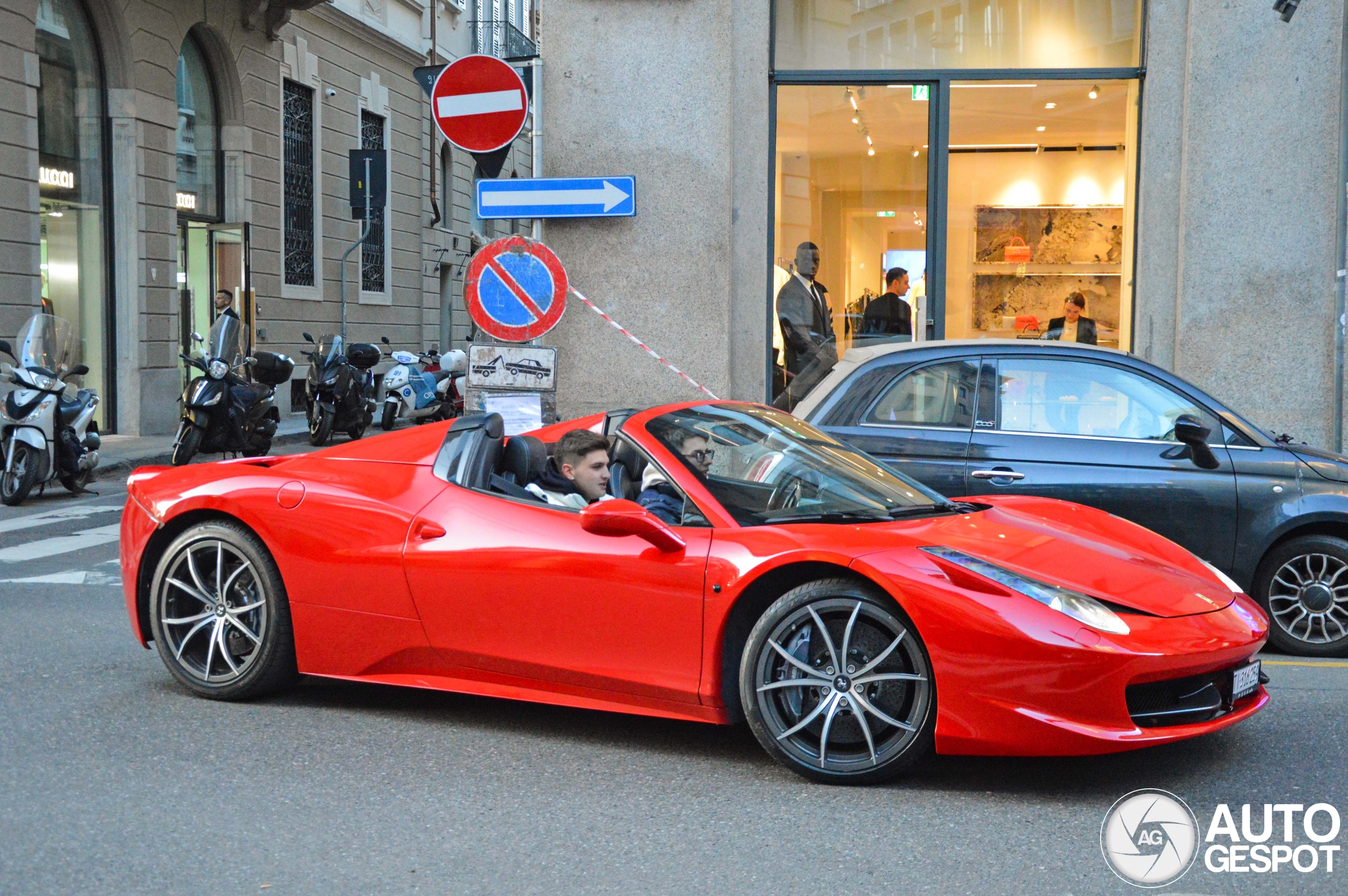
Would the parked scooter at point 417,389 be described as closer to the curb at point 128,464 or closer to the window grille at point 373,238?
the curb at point 128,464

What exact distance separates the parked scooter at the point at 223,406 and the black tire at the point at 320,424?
3212 mm

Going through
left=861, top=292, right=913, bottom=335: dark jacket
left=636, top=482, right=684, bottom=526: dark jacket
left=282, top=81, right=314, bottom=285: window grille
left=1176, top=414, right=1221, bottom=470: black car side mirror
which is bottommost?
left=636, top=482, right=684, bottom=526: dark jacket

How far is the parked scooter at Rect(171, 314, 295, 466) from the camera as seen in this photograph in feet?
43.2

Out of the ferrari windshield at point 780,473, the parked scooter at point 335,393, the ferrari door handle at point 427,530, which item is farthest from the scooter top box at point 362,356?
the ferrari windshield at point 780,473

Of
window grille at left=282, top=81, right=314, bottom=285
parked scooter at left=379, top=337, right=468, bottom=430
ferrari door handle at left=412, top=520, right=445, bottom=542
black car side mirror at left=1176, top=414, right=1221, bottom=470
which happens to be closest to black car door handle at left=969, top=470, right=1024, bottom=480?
black car side mirror at left=1176, top=414, right=1221, bottom=470

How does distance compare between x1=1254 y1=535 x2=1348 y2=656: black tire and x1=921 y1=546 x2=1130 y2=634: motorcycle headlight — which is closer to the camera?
x1=921 y1=546 x2=1130 y2=634: motorcycle headlight

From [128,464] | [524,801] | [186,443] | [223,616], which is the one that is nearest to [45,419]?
[186,443]

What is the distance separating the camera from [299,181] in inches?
901

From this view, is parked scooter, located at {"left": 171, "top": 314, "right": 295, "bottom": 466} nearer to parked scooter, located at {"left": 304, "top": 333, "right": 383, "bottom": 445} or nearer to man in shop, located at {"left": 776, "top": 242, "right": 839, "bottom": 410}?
parked scooter, located at {"left": 304, "top": 333, "right": 383, "bottom": 445}

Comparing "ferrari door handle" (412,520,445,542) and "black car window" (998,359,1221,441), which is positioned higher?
"black car window" (998,359,1221,441)

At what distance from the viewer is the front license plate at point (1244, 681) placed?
4008 mm

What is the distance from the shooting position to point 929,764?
14.0 ft

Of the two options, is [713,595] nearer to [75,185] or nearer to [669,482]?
[669,482]

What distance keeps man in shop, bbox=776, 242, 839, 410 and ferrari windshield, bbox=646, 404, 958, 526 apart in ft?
21.6
